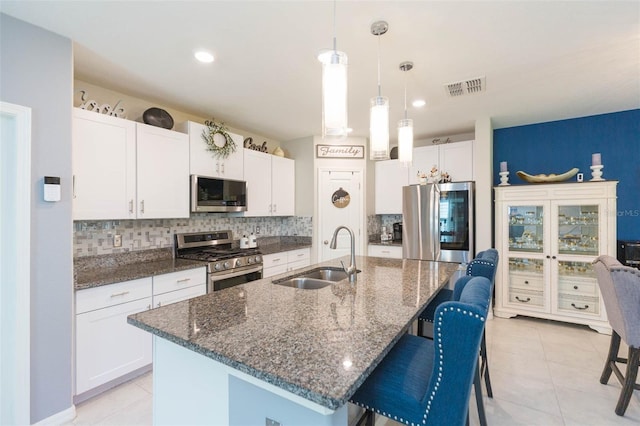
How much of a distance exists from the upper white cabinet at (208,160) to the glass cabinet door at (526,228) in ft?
11.4

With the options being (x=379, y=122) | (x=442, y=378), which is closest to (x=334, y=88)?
(x=379, y=122)

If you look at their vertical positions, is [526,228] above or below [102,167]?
below

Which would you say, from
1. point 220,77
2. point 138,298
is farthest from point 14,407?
point 220,77

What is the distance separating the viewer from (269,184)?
415cm

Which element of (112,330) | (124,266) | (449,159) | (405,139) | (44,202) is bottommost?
(112,330)

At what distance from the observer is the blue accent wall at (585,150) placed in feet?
11.3

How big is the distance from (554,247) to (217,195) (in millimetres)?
4035

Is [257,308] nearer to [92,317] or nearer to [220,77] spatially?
[92,317]

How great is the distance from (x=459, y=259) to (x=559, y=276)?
1.14 m

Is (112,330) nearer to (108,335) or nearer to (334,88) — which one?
(108,335)

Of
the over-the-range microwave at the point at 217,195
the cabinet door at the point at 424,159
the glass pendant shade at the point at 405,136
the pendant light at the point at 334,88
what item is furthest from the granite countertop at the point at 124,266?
the cabinet door at the point at 424,159

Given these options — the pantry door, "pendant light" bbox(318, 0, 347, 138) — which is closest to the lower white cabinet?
"pendant light" bbox(318, 0, 347, 138)

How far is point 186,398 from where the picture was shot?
1.32 m

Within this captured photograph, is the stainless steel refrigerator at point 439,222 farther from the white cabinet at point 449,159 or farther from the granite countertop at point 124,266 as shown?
the granite countertop at point 124,266
